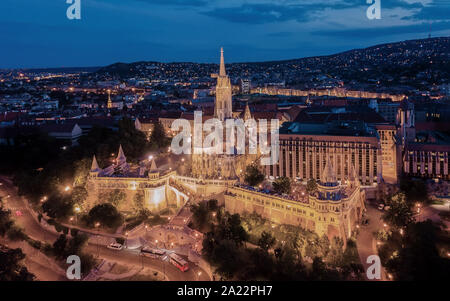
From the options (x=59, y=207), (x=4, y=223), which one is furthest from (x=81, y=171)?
(x=4, y=223)

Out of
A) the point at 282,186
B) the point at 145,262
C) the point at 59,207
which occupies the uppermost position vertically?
the point at 282,186

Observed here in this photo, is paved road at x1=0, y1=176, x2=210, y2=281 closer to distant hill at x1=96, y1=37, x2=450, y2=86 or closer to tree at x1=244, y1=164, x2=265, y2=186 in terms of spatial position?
tree at x1=244, y1=164, x2=265, y2=186

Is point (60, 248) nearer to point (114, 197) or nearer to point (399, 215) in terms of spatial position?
point (114, 197)

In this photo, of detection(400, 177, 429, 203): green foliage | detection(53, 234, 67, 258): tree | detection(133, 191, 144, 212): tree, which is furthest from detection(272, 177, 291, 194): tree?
detection(53, 234, 67, 258): tree

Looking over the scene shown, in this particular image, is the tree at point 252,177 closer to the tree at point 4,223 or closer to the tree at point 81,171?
the tree at point 81,171

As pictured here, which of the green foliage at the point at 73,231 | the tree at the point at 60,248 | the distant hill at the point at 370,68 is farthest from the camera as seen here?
the distant hill at the point at 370,68

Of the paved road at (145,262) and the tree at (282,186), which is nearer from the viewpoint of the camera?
the paved road at (145,262)

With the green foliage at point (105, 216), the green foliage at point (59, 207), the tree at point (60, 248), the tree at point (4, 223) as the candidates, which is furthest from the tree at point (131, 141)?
the tree at point (60, 248)
